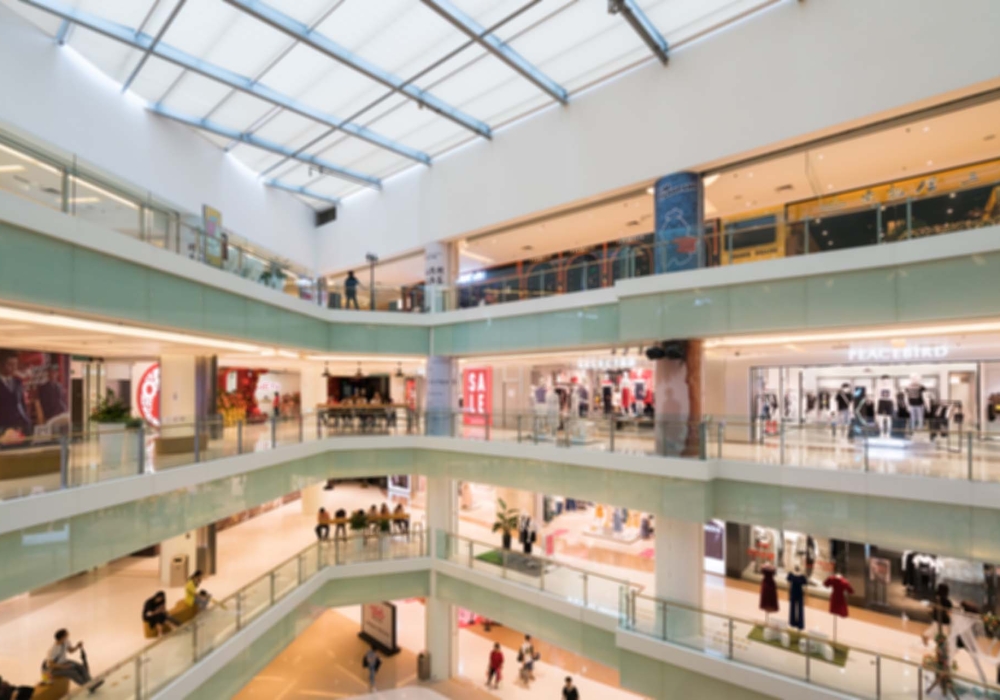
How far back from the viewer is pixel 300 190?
20.4 metres

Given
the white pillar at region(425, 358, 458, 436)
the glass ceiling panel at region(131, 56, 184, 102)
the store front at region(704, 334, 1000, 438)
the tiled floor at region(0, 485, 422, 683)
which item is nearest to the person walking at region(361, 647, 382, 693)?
the tiled floor at region(0, 485, 422, 683)

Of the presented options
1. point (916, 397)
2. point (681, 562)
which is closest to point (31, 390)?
point (681, 562)

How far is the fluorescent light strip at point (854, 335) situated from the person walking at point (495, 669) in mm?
9996

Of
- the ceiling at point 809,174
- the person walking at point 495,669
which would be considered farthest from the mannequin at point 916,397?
the person walking at point 495,669

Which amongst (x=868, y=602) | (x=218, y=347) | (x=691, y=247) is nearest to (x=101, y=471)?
(x=218, y=347)

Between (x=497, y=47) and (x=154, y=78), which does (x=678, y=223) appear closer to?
(x=497, y=47)

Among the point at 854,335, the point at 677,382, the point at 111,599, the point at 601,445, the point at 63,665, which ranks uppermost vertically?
the point at 854,335

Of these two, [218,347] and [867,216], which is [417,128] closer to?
[218,347]

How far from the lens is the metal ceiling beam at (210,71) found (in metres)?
10.4

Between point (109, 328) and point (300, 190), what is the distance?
41.6 feet

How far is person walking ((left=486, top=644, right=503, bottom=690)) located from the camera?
14.7 metres

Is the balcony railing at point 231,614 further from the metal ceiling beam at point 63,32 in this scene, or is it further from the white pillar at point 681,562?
the metal ceiling beam at point 63,32

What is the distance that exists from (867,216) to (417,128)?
11641 millimetres

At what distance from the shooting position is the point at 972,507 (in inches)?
320
